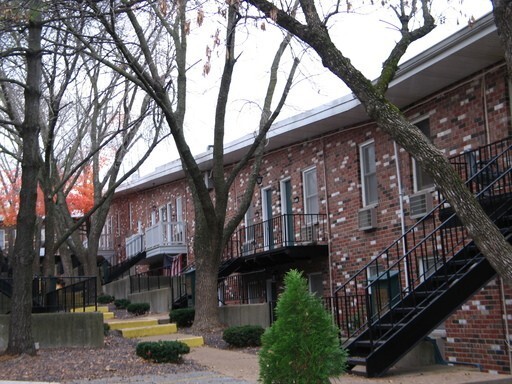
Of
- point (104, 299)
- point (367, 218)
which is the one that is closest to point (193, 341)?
point (367, 218)

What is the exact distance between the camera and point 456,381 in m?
11.4

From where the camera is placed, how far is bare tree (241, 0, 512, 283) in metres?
7.84

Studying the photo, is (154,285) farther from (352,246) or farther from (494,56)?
(494,56)

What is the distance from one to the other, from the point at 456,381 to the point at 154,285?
60.1 feet

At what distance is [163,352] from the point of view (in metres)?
12.6

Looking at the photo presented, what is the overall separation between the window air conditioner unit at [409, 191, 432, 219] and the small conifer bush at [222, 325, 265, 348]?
13.9ft

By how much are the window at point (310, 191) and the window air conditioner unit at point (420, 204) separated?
15.0 ft

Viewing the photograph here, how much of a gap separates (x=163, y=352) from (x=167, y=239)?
54.3ft

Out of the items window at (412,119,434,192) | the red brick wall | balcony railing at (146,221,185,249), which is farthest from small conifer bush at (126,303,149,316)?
window at (412,119,434,192)

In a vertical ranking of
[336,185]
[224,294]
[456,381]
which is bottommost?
[456,381]

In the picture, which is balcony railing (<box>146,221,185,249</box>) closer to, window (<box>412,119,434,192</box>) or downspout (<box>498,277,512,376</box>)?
window (<box>412,119,434,192</box>)

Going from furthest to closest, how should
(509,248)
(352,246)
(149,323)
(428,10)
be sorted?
(149,323) → (352,246) → (428,10) → (509,248)

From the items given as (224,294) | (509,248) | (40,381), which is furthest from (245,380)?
(224,294)

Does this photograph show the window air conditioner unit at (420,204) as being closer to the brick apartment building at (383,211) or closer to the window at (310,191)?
the brick apartment building at (383,211)
